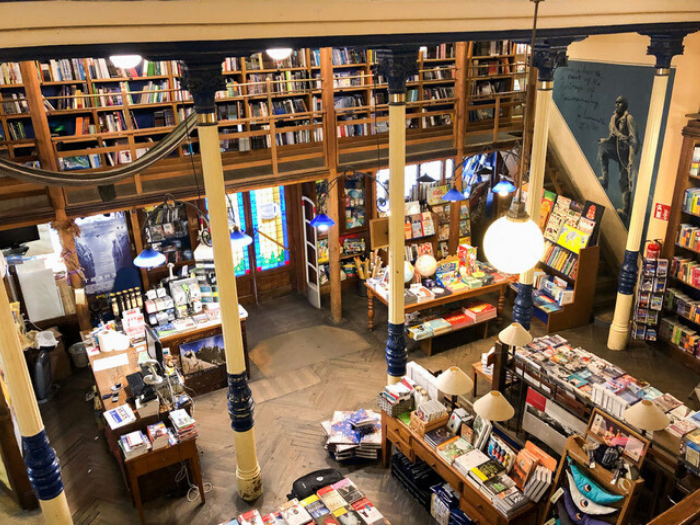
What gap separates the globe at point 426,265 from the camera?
29.9 feet

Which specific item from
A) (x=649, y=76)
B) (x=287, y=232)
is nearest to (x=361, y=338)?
(x=287, y=232)

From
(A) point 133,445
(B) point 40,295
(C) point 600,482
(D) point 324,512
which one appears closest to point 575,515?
(C) point 600,482

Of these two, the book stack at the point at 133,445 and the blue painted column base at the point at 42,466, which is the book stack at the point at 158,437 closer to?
the book stack at the point at 133,445

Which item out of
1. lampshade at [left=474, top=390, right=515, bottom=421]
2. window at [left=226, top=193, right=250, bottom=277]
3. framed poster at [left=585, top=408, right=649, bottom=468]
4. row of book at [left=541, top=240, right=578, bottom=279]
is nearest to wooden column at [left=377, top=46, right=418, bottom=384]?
lampshade at [left=474, top=390, right=515, bottom=421]

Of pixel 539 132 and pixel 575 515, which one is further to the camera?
pixel 539 132

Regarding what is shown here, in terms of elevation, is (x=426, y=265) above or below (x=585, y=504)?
above

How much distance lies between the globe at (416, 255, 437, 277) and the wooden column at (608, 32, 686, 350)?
2.66 m

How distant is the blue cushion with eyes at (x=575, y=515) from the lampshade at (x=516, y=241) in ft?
7.87

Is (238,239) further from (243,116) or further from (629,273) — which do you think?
(629,273)

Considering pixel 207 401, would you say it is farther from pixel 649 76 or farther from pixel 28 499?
pixel 649 76

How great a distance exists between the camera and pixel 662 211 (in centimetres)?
832

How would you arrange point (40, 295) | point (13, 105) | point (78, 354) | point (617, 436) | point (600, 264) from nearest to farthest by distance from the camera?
point (617, 436) → point (13, 105) → point (40, 295) → point (78, 354) → point (600, 264)

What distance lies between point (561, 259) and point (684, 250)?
1780 mm

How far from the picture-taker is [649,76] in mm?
8711
